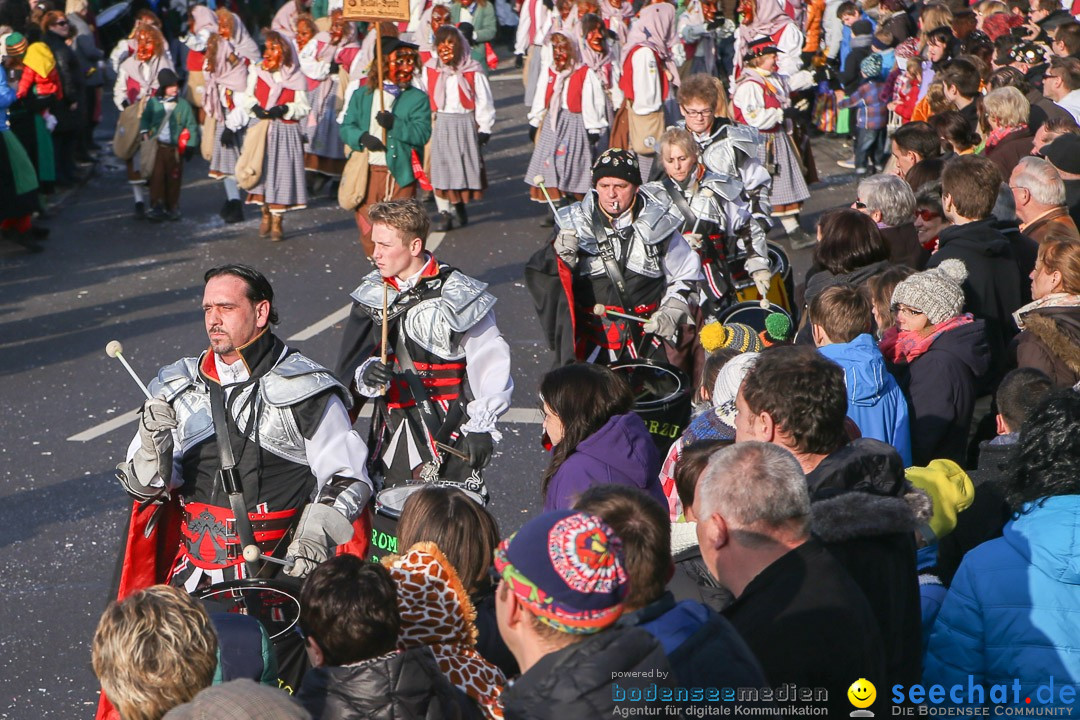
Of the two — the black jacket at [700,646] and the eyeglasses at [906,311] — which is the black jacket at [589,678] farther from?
the eyeglasses at [906,311]

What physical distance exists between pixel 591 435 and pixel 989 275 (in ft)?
9.03

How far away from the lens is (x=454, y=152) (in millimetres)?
13492

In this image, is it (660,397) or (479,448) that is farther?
(660,397)

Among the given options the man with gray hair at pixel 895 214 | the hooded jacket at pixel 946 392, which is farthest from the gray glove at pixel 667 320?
the hooded jacket at pixel 946 392

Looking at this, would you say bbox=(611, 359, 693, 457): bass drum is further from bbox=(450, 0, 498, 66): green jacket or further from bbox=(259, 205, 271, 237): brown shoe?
bbox=(450, 0, 498, 66): green jacket

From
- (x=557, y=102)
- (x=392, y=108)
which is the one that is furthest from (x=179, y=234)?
(x=557, y=102)

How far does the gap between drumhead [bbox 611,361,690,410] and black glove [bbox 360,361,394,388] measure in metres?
1.23

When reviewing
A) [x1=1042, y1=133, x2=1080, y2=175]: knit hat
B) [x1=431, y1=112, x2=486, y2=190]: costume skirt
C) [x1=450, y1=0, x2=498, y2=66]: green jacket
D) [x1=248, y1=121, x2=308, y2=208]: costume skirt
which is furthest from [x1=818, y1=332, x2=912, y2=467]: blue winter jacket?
[x1=450, y1=0, x2=498, y2=66]: green jacket

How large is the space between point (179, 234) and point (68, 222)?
1.28 meters

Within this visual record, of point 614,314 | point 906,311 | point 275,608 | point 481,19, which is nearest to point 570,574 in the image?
point 275,608

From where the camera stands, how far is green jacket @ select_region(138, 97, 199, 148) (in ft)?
44.5

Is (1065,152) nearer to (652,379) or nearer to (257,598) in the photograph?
(652,379)

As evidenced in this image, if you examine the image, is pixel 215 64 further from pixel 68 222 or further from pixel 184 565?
pixel 184 565

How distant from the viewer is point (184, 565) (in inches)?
185
